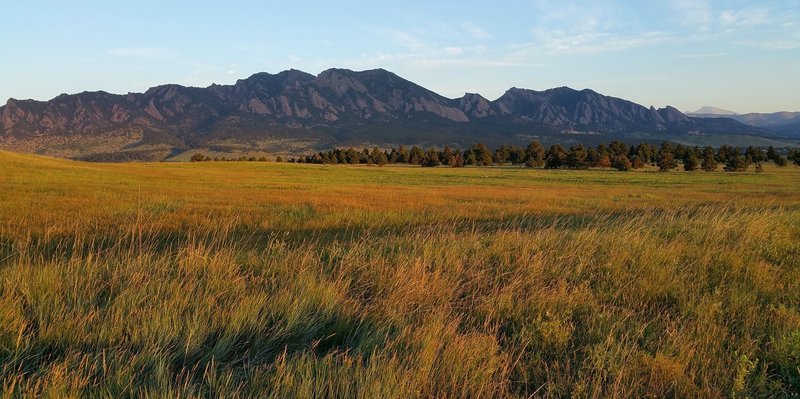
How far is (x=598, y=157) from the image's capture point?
9375cm

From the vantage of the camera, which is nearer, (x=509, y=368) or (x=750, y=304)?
(x=509, y=368)

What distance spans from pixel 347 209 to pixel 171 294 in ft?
52.0

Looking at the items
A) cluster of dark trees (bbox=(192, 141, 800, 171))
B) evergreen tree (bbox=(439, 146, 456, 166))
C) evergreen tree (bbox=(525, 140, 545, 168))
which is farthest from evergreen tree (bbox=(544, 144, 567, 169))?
evergreen tree (bbox=(439, 146, 456, 166))

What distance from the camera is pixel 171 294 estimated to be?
5156 millimetres

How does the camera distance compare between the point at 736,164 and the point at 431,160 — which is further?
the point at 431,160

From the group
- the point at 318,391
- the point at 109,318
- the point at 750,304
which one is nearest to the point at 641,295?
the point at 750,304

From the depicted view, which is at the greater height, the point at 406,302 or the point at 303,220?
the point at 406,302

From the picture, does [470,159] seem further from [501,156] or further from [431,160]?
[431,160]

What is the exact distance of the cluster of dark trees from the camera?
8600cm

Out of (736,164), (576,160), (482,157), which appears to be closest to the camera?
(736,164)

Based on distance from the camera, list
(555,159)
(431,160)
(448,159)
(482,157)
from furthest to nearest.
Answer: (482,157) → (448,159) → (431,160) → (555,159)

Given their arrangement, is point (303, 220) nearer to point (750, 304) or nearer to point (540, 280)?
point (540, 280)

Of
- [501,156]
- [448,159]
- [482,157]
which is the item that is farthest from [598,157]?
[448,159]

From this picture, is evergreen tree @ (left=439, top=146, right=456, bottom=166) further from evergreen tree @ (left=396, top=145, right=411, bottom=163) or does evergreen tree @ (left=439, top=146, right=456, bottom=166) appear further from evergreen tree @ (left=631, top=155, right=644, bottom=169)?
evergreen tree @ (left=631, top=155, right=644, bottom=169)
